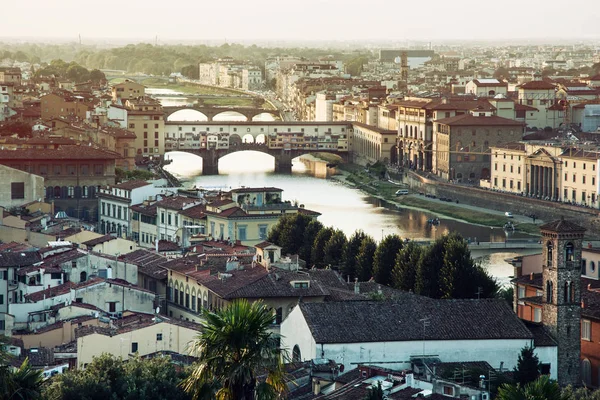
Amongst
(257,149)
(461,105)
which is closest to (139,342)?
(461,105)

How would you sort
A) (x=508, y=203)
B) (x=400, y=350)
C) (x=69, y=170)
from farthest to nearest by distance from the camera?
(x=508, y=203) → (x=69, y=170) → (x=400, y=350)

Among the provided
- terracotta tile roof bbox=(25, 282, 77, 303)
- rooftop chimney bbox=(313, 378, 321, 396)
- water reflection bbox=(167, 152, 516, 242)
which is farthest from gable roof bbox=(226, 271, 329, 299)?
water reflection bbox=(167, 152, 516, 242)

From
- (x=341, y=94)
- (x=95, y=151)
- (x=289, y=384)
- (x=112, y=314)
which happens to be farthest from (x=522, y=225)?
(x=341, y=94)

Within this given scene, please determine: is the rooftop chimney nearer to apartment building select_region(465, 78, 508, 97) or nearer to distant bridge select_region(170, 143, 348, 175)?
distant bridge select_region(170, 143, 348, 175)

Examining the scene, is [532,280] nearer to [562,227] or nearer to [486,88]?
[562,227]

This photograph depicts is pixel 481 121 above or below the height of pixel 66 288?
below

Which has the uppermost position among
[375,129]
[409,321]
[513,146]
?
[409,321]

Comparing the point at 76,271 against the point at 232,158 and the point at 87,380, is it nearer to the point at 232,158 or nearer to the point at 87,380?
the point at 87,380
